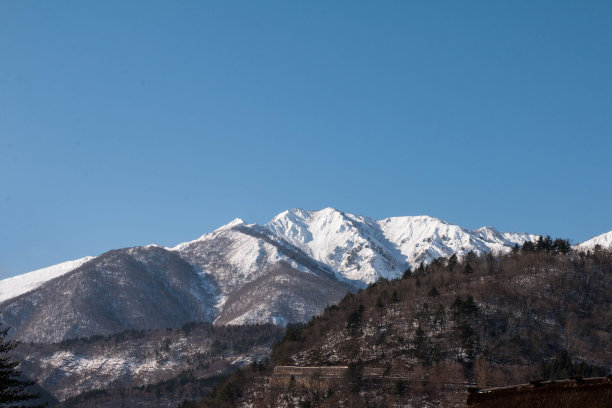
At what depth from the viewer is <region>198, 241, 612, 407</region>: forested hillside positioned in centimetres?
12850

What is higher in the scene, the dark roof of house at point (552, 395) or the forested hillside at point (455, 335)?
the forested hillside at point (455, 335)

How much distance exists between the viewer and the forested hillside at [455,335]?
12850cm

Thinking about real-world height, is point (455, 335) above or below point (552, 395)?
above

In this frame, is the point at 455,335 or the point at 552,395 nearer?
the point at 552,395

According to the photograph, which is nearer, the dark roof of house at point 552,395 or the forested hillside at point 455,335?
the dark roof of house at point 552,395

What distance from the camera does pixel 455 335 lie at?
142m

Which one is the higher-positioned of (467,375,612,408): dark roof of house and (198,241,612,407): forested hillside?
(198,241,612,407): forested hillside

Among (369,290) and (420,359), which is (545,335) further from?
(369,290)

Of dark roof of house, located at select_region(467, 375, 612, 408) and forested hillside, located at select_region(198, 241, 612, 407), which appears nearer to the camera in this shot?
dark roof of house, located at select_region(467, 375, 612, 408)

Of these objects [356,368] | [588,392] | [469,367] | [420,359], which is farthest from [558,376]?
[588,392]

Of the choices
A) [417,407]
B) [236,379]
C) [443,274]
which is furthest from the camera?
[443,274]

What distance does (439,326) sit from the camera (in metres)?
146

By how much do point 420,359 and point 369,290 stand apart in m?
48.9

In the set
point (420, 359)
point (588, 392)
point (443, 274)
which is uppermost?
point (443, 274)
